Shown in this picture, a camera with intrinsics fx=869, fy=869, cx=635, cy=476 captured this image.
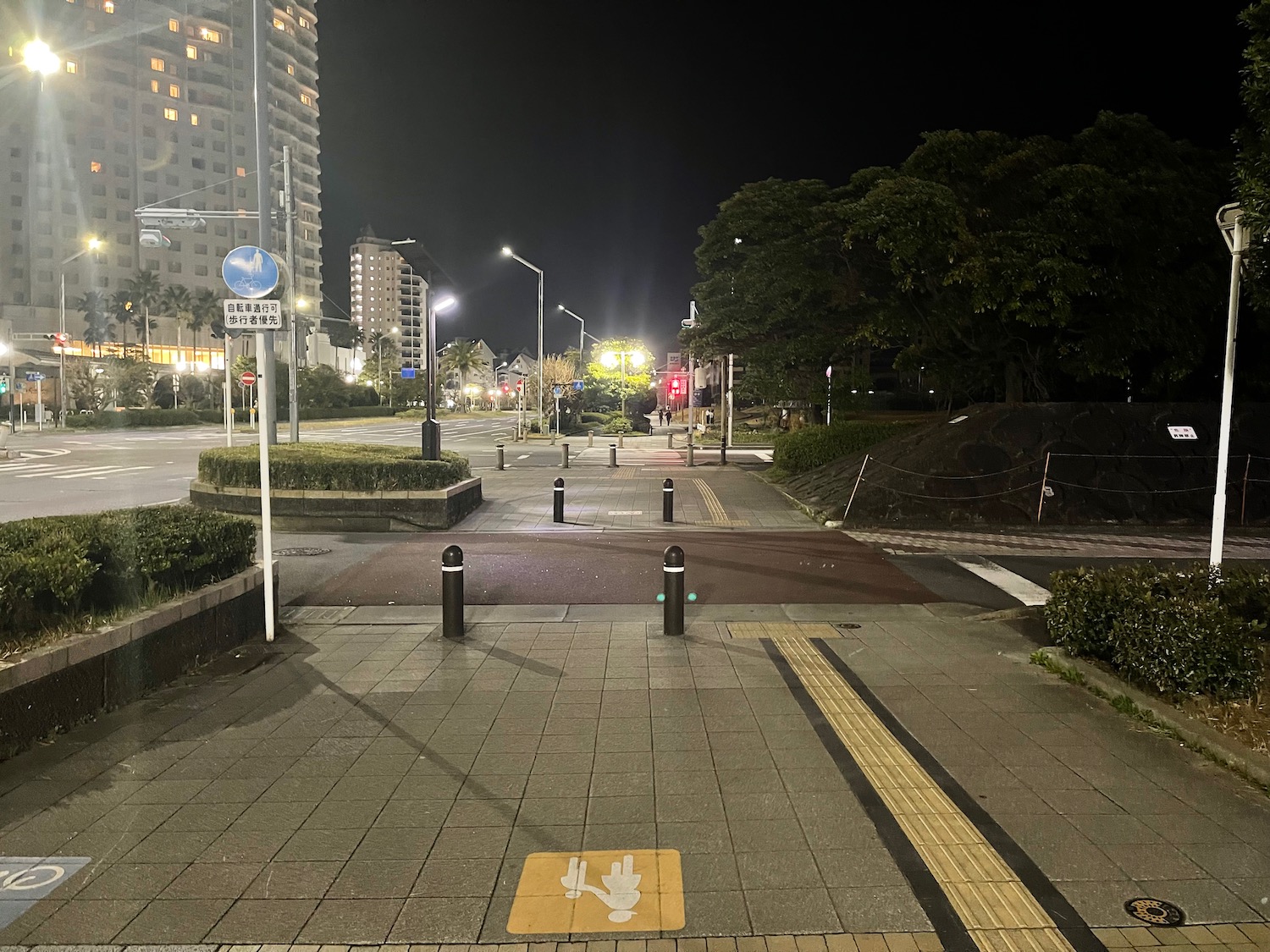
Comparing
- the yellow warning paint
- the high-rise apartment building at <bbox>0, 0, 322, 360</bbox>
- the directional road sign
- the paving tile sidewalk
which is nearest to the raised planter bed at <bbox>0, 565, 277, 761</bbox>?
the paving tile sidewalk

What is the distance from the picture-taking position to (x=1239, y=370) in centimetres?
1858

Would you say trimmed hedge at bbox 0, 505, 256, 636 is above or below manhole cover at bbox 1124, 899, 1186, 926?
above

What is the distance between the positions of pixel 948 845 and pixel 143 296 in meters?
97.4

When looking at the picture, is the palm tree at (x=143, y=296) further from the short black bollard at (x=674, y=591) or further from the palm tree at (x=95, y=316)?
the short black bollard at (x=674, y=591)

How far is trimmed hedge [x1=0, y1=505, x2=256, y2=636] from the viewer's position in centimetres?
584

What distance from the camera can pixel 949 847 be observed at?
423 centimetres

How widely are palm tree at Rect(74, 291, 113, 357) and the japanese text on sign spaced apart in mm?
89103

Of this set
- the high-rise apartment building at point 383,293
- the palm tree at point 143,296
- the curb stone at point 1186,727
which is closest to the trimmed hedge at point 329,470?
the curb stone at point 1186,727

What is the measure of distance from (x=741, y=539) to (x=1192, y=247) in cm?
1187

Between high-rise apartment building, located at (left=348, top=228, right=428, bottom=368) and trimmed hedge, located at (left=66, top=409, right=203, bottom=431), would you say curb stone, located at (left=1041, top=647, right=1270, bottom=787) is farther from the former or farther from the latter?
high-rise apartment building, located at (left=348, top=228, right=428, bottom=368)

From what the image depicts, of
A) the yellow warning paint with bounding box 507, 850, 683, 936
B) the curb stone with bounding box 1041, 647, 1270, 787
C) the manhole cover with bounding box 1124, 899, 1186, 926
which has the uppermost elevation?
the curb stone with bounding box 1041, 647, 1270, 787

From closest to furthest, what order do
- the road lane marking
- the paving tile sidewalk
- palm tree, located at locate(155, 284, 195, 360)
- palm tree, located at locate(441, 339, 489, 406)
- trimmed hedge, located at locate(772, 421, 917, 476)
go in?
the road lane marking → the paving tile sidewalk → trimmed hedge, located at locate(772, 421, 917, 476) → palm tree, located at locate(155, 284, 195, 360) → palm tree, located at locate(441, 339, 489, 406)

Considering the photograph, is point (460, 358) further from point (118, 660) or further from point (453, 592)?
point (118, 660)

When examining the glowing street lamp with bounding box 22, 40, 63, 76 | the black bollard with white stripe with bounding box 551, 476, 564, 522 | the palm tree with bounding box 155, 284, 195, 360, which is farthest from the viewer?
the palm tree with bounding box 155, 284, 195, 360
